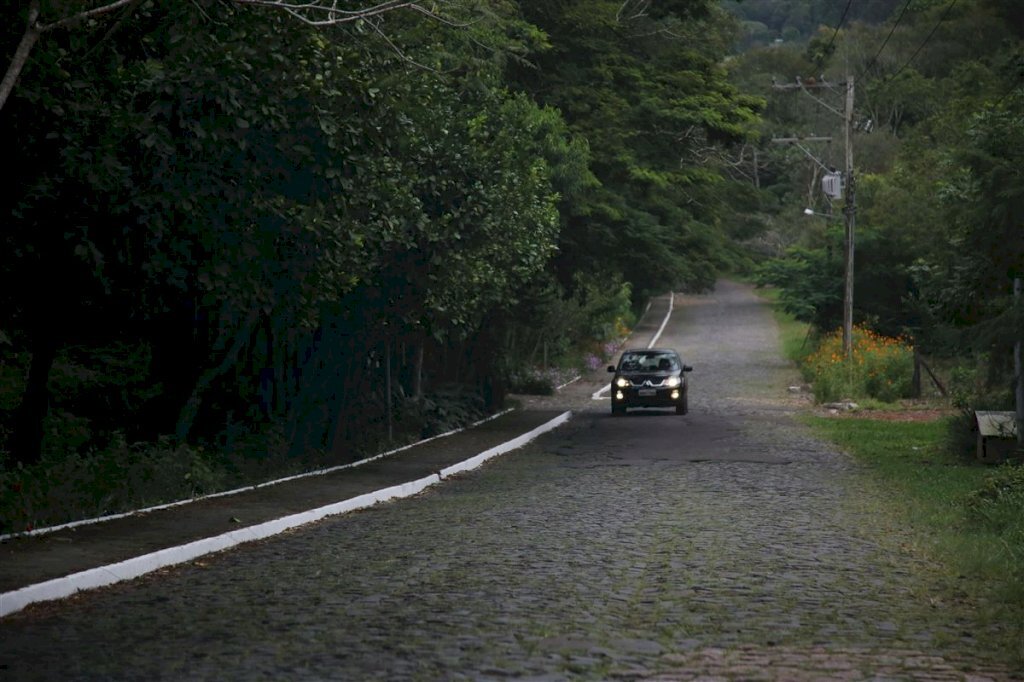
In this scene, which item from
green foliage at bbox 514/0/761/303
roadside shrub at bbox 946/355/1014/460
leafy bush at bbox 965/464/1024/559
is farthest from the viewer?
green foliage at bbox 514/0/761/303

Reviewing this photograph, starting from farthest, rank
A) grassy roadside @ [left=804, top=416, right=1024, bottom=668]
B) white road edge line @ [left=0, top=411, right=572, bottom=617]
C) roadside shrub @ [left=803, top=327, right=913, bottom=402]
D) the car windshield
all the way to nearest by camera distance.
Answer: roadside shrub @ [left=803, top=327, right=913, bottom=402], the car windshield, grassy roadside @ [left=804, top=416, right=1024, bottom=668], white road edge line @ [left=0, top=411, right=572, bottom=617]

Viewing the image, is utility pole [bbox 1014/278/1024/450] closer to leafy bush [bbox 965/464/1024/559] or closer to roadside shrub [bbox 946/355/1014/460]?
roadside shrub [bbox 946/355/1014/460]

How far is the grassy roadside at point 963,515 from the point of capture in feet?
34.1

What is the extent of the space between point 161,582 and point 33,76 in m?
6.70

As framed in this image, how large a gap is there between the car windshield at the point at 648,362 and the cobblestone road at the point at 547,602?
20392mm

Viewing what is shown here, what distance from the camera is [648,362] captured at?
132 feet

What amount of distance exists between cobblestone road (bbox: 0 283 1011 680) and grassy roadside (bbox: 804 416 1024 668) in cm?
30

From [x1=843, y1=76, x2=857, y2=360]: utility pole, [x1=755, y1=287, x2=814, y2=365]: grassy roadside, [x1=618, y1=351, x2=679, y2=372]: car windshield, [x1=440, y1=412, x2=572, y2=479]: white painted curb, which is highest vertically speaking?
[x1=843, y1=76, x2=857, y2=360]: utility pole

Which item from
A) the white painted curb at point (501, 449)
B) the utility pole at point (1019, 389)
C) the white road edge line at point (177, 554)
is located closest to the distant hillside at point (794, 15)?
the white painted curb at point (501, 449)

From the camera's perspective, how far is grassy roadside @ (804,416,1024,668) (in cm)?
1040

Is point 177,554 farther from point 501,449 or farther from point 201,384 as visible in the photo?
point 501,449

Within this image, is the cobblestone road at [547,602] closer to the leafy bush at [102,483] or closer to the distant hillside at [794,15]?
the leafy bush at [102,483]

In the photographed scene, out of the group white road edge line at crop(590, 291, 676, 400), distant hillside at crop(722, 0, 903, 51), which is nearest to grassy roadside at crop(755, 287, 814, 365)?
white road edge line at crop(590, 291, 676, 400)

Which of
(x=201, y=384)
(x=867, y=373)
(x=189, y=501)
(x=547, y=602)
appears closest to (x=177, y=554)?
(x=547, y=602)
